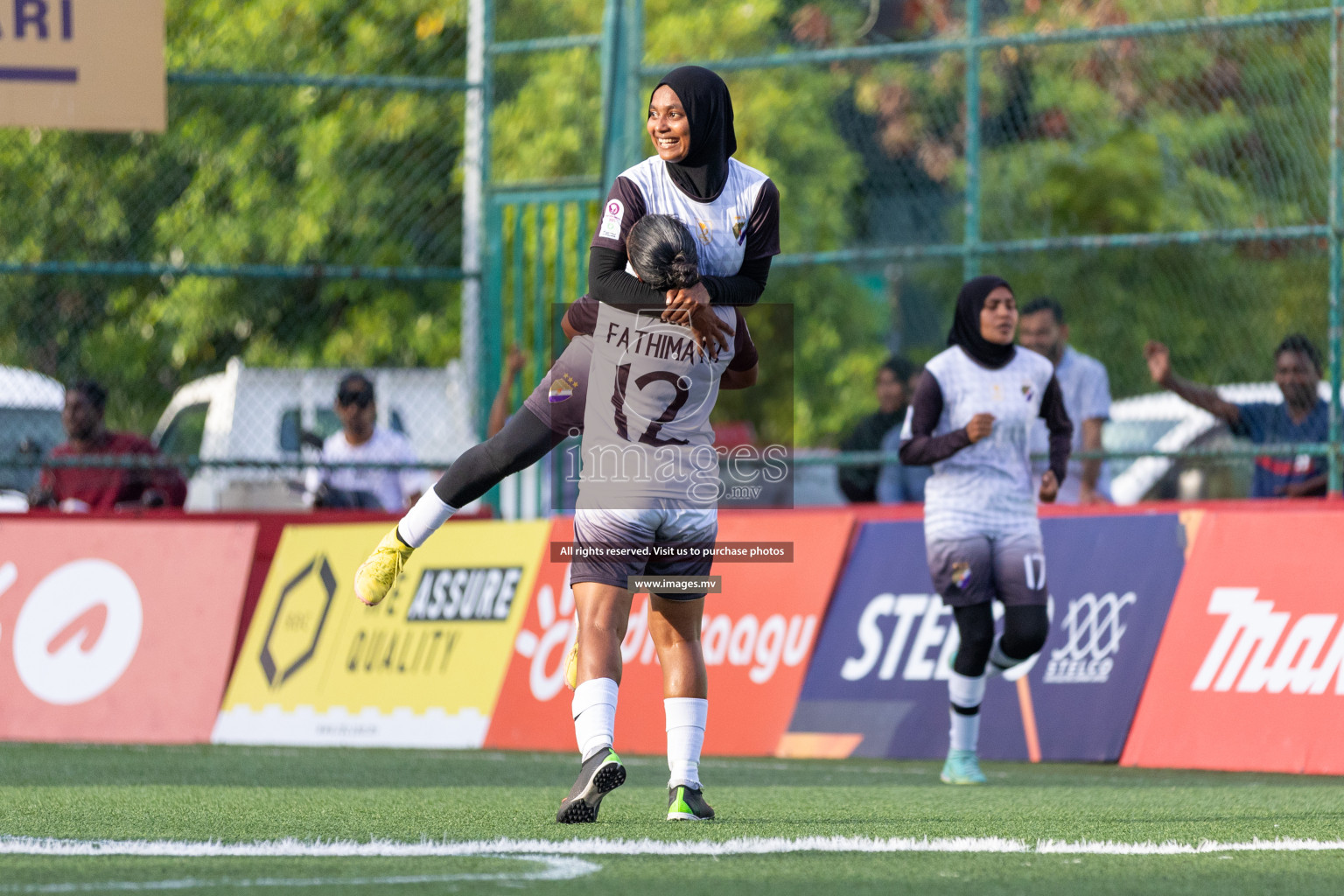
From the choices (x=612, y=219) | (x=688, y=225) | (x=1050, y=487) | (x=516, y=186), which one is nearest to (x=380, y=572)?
(x=612, y=219)

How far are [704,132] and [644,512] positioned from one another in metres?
1.10

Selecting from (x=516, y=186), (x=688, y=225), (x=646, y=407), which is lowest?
(x=646, y=407)

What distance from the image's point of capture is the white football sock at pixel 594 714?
5.44 metres

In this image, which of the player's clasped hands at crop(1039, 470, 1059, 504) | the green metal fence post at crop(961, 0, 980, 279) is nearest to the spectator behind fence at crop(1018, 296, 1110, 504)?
the green metal fence post at crop(961, 0, 980, 279)

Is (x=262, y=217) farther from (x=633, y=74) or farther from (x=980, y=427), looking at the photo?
(x=980, y=427)

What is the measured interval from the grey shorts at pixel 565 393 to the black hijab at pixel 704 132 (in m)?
0.55

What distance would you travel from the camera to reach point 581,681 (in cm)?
558

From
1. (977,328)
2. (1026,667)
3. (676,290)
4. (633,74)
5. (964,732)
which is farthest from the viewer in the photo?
(633,74)

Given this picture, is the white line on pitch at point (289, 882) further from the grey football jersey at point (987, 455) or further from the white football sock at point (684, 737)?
the grey football jersey at point (987, 455)

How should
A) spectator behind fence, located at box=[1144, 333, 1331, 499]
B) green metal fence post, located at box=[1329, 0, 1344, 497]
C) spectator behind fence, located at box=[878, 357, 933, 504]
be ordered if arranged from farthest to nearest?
spectator behind fence, located at box=[878, 357, 933, 504] < spectator behind fence, located at box=[1144, 333, 1331, 499] < green metal fence post, located at box=[1329, 0, 1344, 497]

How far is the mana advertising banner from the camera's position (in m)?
8.90

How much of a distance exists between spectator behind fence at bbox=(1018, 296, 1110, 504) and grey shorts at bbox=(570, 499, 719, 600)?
194 inches

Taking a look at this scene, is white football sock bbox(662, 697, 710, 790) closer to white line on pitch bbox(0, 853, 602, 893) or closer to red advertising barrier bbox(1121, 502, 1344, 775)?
white line on pitch bbox(0, 853, 602, 893)

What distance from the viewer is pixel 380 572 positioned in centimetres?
581
